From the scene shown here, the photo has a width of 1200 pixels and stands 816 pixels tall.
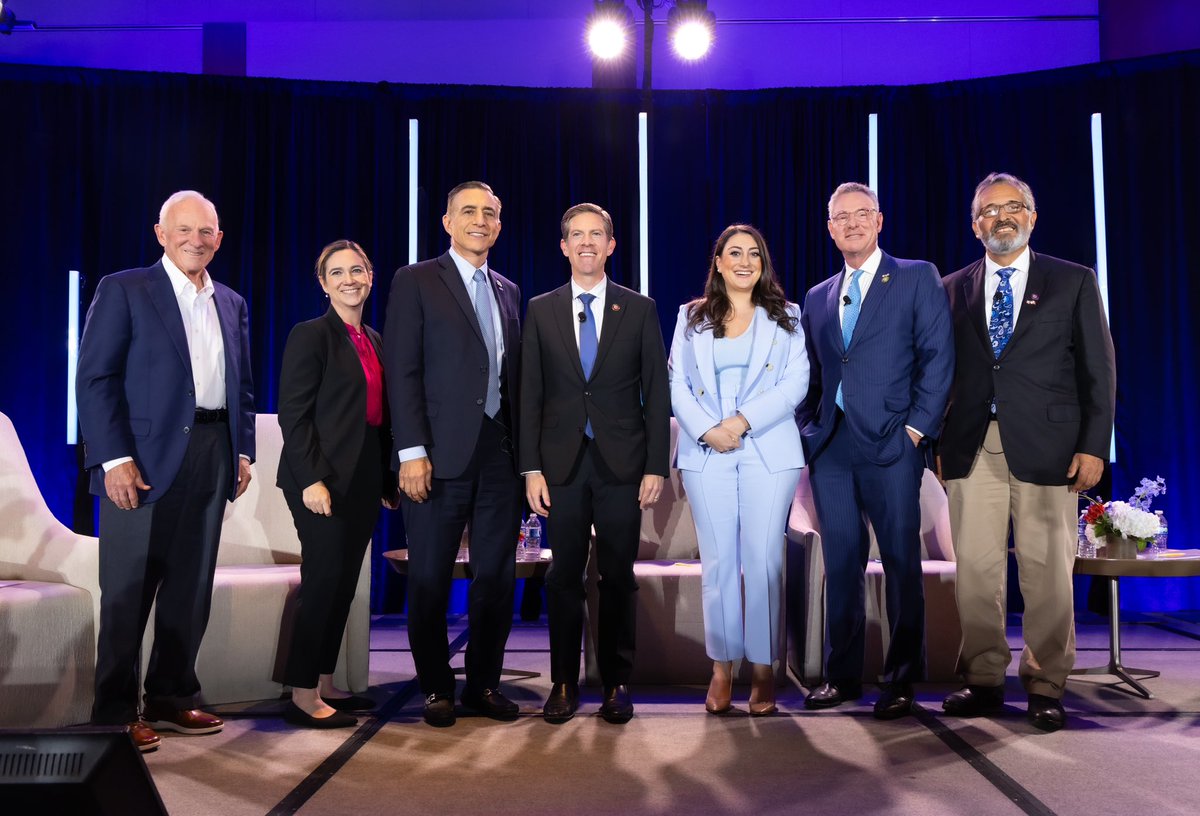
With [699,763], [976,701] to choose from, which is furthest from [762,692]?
[976,701]

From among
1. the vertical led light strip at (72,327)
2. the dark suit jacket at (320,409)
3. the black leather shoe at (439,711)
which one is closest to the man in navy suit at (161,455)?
the dark suit jacket at (320,409)

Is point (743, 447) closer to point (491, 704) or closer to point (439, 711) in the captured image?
point (491, 704)

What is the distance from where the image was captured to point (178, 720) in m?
3.30

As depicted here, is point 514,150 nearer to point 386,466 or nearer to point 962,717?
point 386,466

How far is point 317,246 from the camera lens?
6586 mm

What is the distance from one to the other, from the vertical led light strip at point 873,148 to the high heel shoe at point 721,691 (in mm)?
4137

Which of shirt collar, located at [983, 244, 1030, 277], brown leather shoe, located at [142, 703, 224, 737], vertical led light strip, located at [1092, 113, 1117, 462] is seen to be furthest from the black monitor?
vertical led light strip, located at [1092, 113, 1117, 462]

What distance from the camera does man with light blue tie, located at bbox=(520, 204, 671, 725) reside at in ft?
10.9

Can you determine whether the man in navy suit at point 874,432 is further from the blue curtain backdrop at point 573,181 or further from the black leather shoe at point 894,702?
the blue curtain backdrop at point 573,181

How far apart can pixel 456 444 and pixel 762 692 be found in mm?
1310

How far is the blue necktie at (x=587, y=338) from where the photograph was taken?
11.1ft

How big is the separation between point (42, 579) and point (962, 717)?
3136mm

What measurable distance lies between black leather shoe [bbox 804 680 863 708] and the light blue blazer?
0.79 metres

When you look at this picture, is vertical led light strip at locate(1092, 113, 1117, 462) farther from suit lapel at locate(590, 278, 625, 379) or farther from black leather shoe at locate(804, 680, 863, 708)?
suit lapel at locate(590, 278, 625, 379)
